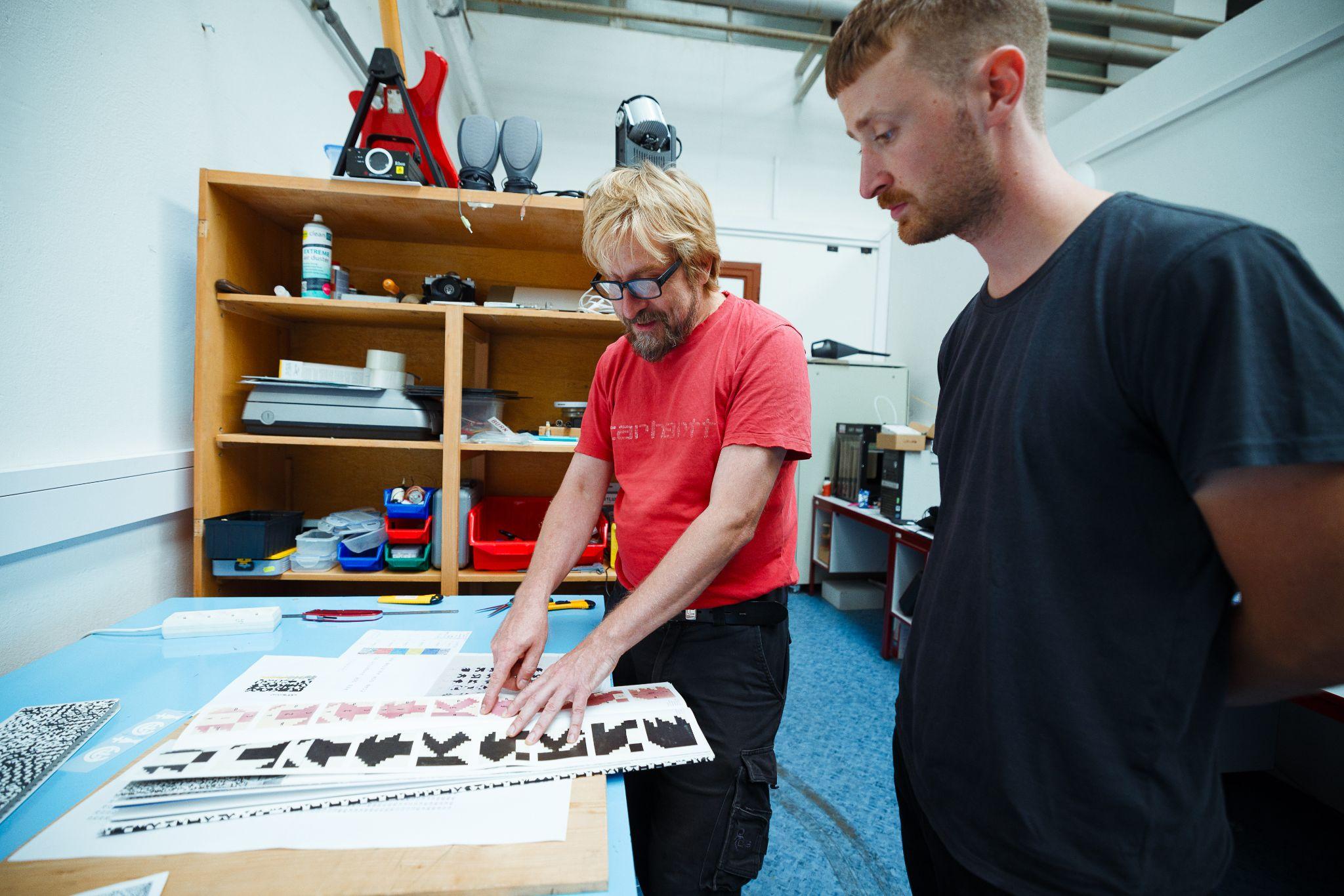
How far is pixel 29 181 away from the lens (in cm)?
97

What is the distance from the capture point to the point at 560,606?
48.3 inches

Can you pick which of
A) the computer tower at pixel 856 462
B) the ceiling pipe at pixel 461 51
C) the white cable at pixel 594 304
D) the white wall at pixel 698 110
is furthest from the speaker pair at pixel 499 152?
the white wall at pixel 698 110

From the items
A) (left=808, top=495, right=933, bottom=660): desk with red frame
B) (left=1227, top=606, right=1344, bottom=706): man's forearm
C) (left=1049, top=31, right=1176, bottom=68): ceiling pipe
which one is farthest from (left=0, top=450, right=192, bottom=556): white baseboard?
(left=1049, top=31, right=1176, bottom=68): ceiling pipe

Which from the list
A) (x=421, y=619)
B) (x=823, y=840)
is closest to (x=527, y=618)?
(x=421, y=619)

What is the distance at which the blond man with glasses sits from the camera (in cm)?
83

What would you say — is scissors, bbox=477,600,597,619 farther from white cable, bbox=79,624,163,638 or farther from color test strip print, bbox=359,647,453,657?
white cable, bbox=79,624,163,638

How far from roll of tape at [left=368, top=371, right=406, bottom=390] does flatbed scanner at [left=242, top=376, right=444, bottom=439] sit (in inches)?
1.1

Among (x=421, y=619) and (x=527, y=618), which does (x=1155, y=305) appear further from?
(x=421, y=619)

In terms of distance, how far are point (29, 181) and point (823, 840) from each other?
227 cm

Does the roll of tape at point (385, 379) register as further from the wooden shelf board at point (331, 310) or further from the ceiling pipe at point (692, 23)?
the ceiling pipe at point (692, 23)

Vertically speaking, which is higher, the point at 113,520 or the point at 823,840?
the point at 113,520

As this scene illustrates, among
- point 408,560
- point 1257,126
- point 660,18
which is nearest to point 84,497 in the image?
point 408,560

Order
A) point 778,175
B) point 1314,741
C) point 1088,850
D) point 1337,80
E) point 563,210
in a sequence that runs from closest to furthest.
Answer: point 1088,850 → point 563,210 → point 1314,741 → point 1337,80 → point 778,175

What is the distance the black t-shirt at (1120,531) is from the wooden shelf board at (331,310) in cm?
128
